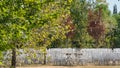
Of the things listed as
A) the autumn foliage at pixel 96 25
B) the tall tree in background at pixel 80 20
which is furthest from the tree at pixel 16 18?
the autumn foliage at pixel 96 25

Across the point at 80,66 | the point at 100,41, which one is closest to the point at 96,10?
the point at 100,41

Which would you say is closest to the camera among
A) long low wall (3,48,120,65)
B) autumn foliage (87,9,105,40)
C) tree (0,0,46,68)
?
tree (0,0,46,68)

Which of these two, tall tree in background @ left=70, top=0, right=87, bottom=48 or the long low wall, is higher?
tall tree in background @ left=70, top=0, right=87, bottom=48

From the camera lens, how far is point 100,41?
149 ft

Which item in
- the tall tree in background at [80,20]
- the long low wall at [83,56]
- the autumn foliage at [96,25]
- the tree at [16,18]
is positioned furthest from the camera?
the autumn foliage at [96,25]

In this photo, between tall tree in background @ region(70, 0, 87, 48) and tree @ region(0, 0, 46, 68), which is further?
tall tree in background @ region(70, 0, 87, 48)

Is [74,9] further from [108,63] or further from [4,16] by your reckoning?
[4,16]

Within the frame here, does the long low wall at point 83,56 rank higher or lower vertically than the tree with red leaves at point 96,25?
lower

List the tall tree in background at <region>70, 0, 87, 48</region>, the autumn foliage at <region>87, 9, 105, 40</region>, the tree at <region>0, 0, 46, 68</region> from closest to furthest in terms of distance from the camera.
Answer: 1. the tree at <region>0, 0, 46, 68</region>
2. the tall tree in background at <region>70, 0, 87, 48</region>
3. the autumn foliage at <region>87, 9, 105, 40</region>

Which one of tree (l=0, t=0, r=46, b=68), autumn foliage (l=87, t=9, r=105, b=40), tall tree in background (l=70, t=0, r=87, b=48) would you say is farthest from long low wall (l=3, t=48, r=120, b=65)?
tree (l=0, t=0, r=46, b=68)

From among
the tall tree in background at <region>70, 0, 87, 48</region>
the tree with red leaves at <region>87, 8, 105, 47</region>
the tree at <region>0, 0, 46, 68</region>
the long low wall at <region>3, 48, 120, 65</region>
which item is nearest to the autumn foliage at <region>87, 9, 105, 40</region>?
the tree with red leaves at <region>87, 8, 105, 47</region>

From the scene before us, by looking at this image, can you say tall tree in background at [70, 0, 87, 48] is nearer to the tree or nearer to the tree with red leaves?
the tree with red leaves

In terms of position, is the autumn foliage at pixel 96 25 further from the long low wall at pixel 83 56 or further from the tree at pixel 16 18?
the tree at pixel 16 18

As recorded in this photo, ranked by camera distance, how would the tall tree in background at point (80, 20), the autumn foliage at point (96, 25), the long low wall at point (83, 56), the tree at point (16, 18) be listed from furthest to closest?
the autumn foliage at point (96, 25), the tall tree in background at point (80, 20), the long low wall at point (83, 56), the tree at point (16, 18)
